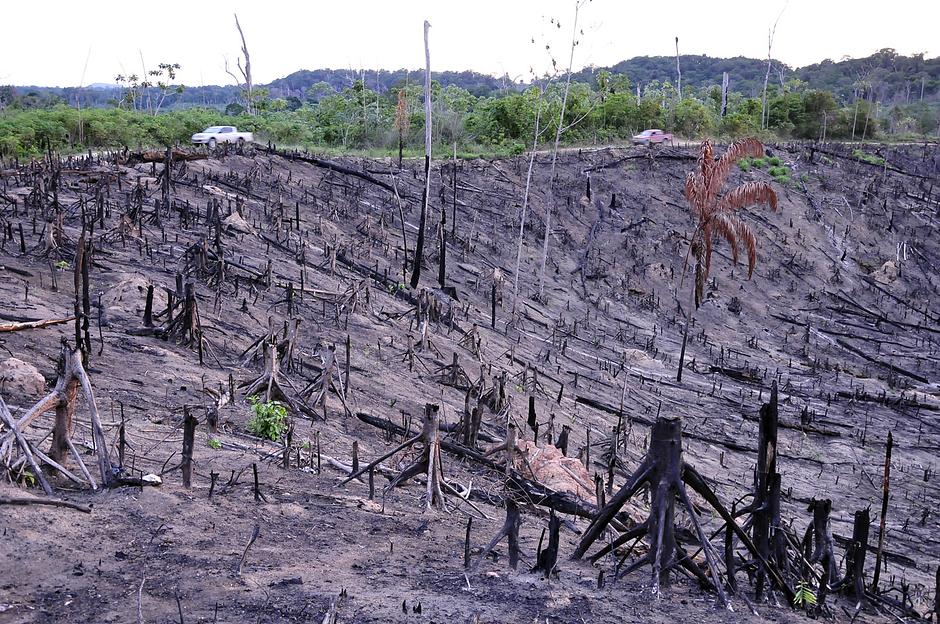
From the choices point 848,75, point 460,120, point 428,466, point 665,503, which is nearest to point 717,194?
point 428,466

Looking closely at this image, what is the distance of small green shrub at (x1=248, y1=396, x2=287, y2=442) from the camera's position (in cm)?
928

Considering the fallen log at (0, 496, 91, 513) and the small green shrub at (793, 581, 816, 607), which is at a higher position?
the fallen log at (0, 496, 91, 513)

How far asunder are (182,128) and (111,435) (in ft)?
88.1

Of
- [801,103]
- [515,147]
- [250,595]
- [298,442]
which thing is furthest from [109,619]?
[801,103]

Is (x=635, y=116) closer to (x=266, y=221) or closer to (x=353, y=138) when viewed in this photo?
(x=353, y=138)

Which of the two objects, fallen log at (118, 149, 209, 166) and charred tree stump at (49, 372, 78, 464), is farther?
fallen log at (118, 149, 209, 166)

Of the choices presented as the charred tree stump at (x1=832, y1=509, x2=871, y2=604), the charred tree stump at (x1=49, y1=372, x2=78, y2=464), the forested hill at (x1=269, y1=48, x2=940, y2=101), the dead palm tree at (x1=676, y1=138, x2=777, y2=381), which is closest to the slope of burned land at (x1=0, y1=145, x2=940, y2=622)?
the charred tree stump at (x1=832, y1=509, x2=871, y2=604)

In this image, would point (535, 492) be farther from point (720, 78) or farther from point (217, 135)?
point (720, 78)

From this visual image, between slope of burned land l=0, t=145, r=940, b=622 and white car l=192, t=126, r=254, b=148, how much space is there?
16.3ft

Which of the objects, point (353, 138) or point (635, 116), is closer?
point (353, 138)

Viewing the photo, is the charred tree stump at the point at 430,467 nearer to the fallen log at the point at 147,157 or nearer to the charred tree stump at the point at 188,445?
the charred tree stump at the point at 188,445

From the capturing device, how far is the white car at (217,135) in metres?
30.2

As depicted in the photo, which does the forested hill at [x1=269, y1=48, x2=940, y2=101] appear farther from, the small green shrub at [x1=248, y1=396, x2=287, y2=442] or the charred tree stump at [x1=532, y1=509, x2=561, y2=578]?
the charred tree stump at [x1=532, y1=509, x2=561, y2=578]

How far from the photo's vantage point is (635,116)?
38594 mm
